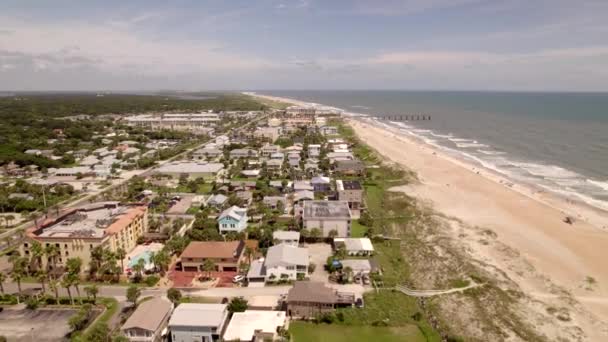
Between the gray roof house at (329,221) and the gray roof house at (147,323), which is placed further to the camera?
the gray roof house at (329,221)

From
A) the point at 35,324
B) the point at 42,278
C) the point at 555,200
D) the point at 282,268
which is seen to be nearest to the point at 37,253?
the point at 42,278

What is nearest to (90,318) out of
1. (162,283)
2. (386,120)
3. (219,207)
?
(162,283)

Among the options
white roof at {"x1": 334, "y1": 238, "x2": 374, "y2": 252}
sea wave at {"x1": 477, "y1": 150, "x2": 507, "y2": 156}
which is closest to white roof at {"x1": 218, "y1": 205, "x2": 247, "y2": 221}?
white roof at {"x1": 334, "y1": 238, "x2": 374, "y2": 252}

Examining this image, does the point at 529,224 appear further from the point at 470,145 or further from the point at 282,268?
the point at 470,145

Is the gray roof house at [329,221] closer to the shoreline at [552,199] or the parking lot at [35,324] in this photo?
the parking lot at [35,324]

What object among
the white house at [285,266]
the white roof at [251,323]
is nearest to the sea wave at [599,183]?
the white house at [285,266]

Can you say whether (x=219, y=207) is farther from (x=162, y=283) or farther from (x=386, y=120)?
(x=386, y=120)
